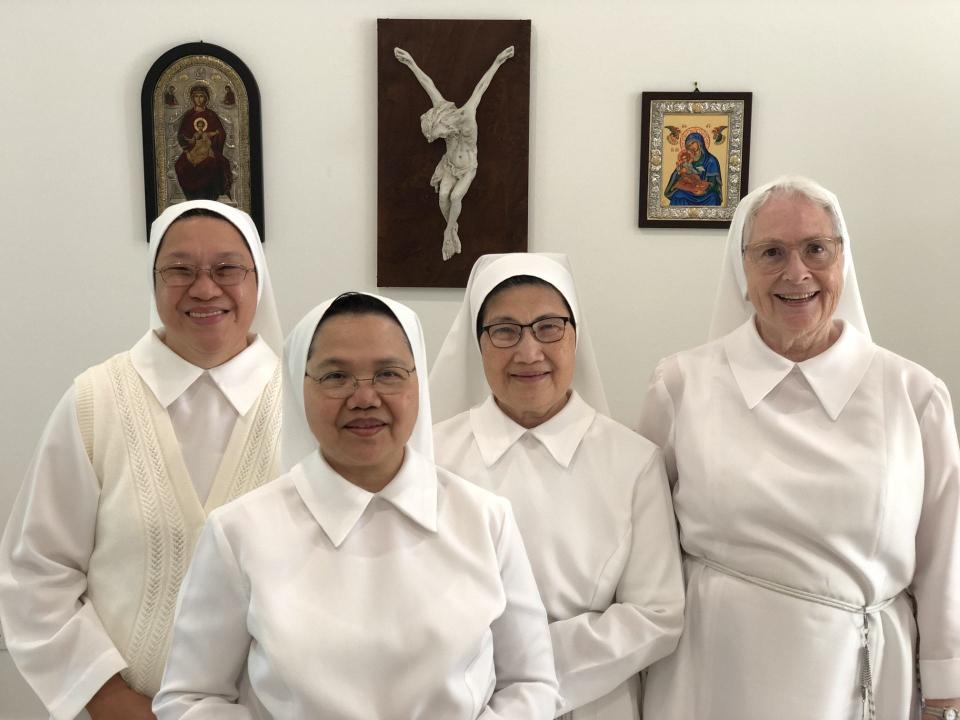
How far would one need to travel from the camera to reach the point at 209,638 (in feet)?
5.48

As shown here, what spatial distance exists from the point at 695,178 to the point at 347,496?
2835 millimetres

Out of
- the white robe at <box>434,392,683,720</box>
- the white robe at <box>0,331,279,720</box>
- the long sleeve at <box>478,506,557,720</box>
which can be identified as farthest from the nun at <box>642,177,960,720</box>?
the white robe at <box>0,331,279,720</box>

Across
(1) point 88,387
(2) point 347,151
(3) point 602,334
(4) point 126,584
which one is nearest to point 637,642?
(4) point 126,584

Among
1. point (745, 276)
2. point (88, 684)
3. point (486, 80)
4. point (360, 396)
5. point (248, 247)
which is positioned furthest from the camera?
point (486, 80)

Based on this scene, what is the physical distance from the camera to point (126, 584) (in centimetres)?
210

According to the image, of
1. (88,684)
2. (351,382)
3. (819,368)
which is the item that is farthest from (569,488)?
(88,684)

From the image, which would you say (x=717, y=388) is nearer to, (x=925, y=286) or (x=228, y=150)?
(x=925, y=286)

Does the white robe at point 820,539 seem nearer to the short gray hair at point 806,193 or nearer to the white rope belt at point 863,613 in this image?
the white rope belt at point 863,613

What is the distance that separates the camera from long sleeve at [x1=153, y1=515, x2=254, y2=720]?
1662 mm

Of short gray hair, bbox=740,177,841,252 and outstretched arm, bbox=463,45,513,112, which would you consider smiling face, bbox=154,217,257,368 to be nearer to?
short gray hair, bbox=740,177,841,252

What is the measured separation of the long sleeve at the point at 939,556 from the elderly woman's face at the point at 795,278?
1.15 ft

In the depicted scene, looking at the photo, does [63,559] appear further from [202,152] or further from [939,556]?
[202,152]

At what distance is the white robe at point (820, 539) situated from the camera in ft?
6.97

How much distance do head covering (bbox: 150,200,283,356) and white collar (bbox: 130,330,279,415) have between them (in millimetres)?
118
